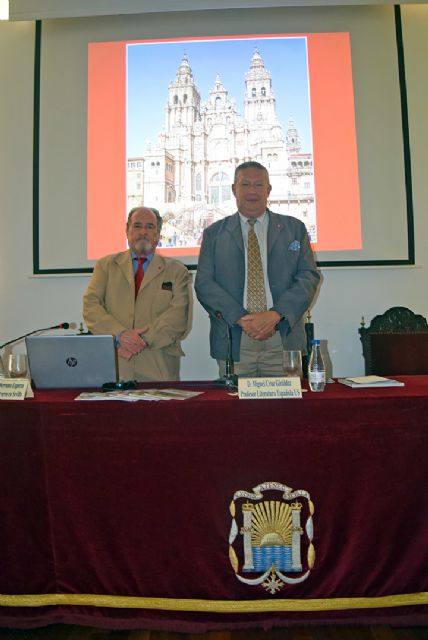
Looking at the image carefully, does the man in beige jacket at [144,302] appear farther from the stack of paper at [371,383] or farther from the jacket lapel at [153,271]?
the stack of paper at [371,383]

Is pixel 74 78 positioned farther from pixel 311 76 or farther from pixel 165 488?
pixel 165 488

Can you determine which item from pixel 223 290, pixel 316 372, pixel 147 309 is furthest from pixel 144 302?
pixel 316 372

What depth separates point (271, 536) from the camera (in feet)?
4.75

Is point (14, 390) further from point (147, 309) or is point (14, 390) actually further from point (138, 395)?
point (147, 309)

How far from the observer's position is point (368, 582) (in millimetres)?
1442

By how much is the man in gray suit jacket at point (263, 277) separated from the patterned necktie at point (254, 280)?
2cm

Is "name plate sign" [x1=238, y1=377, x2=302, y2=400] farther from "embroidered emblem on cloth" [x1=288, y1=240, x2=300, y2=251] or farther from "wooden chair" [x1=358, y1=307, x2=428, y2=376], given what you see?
"wooden chair" [x1=358, y1=307, x2=428, y2=376]

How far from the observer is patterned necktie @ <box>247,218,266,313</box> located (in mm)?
2482

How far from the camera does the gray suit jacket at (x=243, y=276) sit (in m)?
2.38

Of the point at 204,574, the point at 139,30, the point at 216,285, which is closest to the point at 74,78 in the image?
the point at 139,30

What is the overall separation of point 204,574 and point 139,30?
161 inches

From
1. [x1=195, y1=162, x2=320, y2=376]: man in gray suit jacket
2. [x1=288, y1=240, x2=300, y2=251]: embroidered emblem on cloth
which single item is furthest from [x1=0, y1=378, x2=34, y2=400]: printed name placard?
[x1=288, y1=240, x2=300, y2=251]: embroidered emblem on cloth

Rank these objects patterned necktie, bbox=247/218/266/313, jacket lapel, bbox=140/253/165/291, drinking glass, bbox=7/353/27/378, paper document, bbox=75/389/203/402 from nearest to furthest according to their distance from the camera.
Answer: paper document, bbox=75/389/203/402 < drinking glass, bbox=7/353/27/378 < patterned necktie, bbox=247/218/266/313 < jacket lapel, bbox=140/253/165/291

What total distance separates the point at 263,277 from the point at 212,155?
72.7 inches
